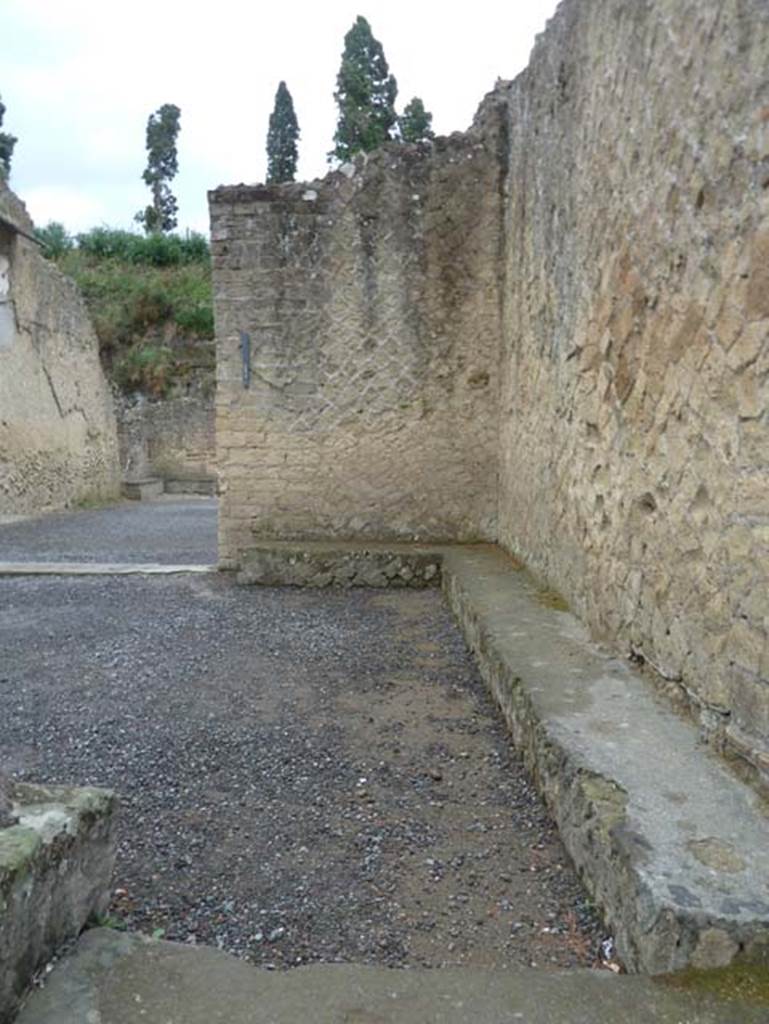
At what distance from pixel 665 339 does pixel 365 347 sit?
3.99 meters

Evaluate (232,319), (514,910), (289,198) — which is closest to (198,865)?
(514,910)

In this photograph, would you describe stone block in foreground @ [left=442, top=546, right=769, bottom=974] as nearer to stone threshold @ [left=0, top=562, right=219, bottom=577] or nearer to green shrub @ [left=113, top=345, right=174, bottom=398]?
stone threshold @ [left=0, top=562, right=219, bottom=577]

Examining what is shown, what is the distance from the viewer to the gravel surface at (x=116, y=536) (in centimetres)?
771

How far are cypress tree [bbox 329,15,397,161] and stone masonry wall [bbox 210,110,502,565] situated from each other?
2405 cm

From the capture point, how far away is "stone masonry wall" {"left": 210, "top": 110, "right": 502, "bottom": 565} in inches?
245

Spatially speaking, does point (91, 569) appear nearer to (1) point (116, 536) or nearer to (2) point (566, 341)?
(1) point (116, 536)

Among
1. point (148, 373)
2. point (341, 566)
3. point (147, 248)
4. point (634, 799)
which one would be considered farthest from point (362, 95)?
point (634, 799)

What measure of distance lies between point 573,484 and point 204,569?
368 centimetres

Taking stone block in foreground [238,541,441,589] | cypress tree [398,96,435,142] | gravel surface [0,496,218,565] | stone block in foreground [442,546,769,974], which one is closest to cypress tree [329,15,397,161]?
cypress tree [398,96,435,142]

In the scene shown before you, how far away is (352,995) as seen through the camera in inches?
56.2

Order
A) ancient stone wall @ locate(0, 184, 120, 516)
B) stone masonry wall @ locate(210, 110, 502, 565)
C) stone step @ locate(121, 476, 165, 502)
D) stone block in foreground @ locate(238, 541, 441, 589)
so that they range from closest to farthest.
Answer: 1. stone block in foreground @ locate(238, 541, 441, 589)
2. stone masonry wall @ locate(210, 110, 502, 565)
3. ancient stone wall @ locate(0, 184, 120, 516)
4. stone step @ locate(121, 476, 165, 502)

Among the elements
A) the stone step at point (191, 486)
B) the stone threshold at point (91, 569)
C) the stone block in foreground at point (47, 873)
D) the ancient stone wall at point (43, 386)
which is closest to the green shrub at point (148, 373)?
the stone step at point (191, 486)

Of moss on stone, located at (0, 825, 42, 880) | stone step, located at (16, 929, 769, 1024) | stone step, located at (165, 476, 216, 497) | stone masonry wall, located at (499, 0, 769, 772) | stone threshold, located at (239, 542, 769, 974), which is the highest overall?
stone masonry wall, located at (499, 0, 769, 772)

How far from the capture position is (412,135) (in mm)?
28078
